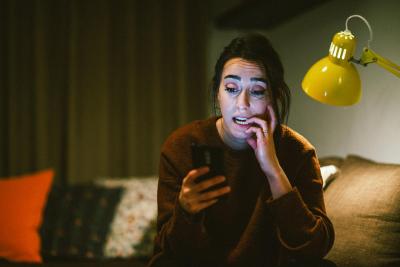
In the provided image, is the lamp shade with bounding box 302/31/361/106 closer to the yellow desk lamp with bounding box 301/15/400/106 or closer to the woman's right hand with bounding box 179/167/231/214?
the yellow desk lamp with bounding box 301/15/400/106

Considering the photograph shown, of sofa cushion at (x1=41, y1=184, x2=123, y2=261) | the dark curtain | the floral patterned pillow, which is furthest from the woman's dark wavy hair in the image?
the dark curtain

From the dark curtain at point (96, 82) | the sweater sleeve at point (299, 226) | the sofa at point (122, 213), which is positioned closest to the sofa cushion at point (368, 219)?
the sofa at point (122, 213)

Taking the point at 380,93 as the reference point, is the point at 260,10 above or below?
above

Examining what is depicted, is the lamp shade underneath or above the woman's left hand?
above

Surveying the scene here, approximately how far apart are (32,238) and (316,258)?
1.36 m

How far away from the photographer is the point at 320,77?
1358 millimetres

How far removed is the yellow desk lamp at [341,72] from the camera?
4.40 feet

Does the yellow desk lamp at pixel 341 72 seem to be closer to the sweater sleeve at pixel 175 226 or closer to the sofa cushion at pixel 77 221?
the sweater sleeve at pixel 175 226

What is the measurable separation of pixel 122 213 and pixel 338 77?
4.35 feet

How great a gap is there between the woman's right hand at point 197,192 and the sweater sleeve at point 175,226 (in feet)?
0.15

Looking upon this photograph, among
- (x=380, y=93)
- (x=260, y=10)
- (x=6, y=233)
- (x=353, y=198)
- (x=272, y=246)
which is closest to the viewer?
(x=272, y=246)

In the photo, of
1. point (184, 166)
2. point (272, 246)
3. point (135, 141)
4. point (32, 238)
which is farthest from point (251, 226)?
point (135, 141)

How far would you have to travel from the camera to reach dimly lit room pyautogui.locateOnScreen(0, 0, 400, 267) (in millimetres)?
1350

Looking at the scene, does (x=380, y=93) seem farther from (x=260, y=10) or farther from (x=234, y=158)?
(x=260, y=10)
